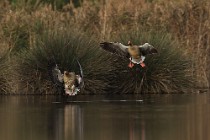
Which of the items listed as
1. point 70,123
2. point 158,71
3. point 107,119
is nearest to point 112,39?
point 158,71

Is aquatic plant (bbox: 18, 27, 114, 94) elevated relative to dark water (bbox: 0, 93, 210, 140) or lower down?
elevated

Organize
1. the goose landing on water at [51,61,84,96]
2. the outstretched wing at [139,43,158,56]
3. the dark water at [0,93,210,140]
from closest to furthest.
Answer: the dark water at [0,93,210,140] → the goose landing on water at [51,61,84,96] → the outstretched wing at [139,43,158,56]

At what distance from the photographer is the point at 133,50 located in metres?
24.8

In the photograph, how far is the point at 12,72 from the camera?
28359mm

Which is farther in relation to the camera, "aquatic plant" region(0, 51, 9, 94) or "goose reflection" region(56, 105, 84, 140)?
"aquatic plant" region(0, 51, 9, 94)

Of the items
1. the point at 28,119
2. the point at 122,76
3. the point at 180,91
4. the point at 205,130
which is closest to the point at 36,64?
the point at 122,76

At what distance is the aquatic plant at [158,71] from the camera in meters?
28.2

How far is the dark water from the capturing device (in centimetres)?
1576

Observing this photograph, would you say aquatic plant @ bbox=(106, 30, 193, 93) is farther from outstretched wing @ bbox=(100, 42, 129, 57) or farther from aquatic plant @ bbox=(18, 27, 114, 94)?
outstretched wing @ bbox=(100, 42, 129, 57)

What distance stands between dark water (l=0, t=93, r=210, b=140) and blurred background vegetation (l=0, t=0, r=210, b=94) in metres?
2.29

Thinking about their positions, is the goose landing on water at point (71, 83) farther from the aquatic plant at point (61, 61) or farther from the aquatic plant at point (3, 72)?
the aquatic plant at point (3, 72)

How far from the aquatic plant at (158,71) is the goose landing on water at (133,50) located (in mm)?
2995

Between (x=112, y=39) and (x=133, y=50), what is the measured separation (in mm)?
5254

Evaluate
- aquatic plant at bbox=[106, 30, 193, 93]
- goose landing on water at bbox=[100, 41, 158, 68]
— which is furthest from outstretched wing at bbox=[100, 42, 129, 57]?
aquatic plant at bbox=[106, 30, 193, 93]
